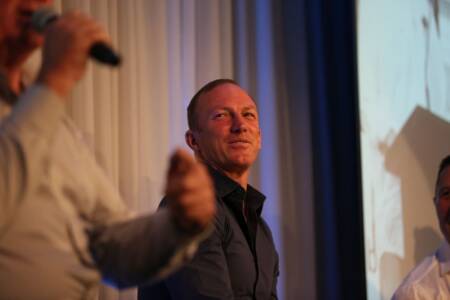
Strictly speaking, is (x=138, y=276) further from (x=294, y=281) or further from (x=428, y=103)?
(x=428, y=103)

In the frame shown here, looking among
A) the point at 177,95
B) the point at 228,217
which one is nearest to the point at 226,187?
the point at 228,217

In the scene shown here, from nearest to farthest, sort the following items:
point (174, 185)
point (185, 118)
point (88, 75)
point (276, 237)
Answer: point (174, 185) → point (88, 75) → point (185, 118) → point (276, 237)

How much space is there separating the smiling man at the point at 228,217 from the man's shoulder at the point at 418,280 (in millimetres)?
476

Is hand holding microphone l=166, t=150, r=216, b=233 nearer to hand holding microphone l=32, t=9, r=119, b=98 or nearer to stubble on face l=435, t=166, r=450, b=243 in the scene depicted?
hand holding microphone l=32, t=9, r=119, b=98

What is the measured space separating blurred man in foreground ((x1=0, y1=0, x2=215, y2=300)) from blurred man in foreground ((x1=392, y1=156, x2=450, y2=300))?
1.50m

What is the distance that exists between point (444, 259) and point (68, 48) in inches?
69.0

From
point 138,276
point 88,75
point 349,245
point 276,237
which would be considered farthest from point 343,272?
point 138,276

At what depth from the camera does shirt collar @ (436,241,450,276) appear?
2.09 metres

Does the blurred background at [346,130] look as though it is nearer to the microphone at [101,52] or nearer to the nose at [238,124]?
the nose at [238,124]

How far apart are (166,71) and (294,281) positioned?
0.99 metres

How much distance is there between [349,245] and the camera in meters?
2.60

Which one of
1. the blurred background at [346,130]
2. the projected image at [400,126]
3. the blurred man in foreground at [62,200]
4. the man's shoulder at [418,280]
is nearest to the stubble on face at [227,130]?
the blurred background at [346,130]

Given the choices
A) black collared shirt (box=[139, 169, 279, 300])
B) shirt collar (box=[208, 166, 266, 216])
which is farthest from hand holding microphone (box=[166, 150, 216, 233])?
shirt collar (box=[208, 166, 266, 216])


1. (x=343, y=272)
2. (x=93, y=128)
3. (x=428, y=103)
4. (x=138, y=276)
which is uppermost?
(x=428, y=103)
